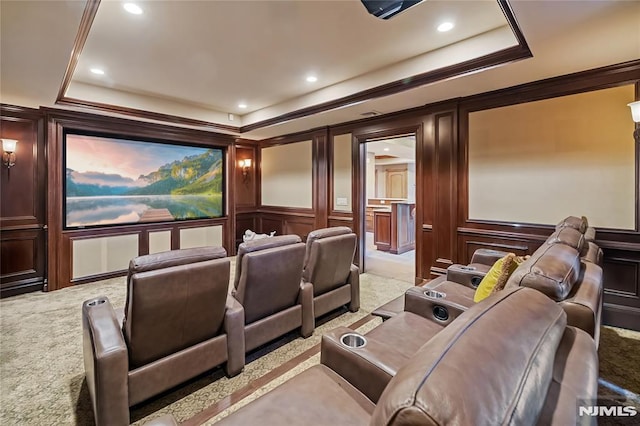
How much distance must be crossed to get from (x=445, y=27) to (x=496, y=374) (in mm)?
3079

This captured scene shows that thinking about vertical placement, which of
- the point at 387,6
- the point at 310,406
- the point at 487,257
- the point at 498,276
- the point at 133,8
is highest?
the point at 133,8

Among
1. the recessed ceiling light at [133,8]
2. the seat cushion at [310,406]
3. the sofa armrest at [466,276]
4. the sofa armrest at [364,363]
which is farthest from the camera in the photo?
the sofa armrest at [466,276]

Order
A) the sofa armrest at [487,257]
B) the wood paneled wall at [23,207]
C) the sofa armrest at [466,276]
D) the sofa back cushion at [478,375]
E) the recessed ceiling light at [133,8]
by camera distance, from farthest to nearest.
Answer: the wood paneled wall at [23,207], the sofa armrest at [487,257], the sofa armrest at [466,276], the recessed ceiling light at [133,8], the sofa back cushion at [478,375]

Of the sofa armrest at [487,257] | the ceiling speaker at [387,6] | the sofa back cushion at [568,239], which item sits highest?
the ceiling speaker at [387,6]

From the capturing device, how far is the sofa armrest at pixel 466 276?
103 inches

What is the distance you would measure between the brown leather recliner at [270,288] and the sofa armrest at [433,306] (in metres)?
0.91

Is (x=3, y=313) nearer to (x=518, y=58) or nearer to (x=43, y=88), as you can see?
(x=43, y=88)

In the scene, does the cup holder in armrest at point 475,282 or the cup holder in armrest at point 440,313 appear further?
the cup holder in armrest at point 475,282

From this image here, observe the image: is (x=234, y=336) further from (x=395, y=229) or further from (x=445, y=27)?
(x=395, y=229)

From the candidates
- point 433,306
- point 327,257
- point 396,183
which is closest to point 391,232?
point 327,257

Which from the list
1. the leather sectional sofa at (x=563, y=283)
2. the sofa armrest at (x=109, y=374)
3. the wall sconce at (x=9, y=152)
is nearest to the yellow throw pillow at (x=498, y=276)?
the leather sectional sofa at (x=563, y=283)

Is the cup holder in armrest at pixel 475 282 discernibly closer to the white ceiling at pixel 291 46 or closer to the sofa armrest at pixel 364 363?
the sofa armrest at pixel 364 363

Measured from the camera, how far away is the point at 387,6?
192cm

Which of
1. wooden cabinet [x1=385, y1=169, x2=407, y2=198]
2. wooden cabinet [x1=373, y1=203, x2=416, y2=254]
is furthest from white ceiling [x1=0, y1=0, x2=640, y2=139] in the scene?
wooden cabinet [x1=385, y1=169, x2=407, y2=198]
